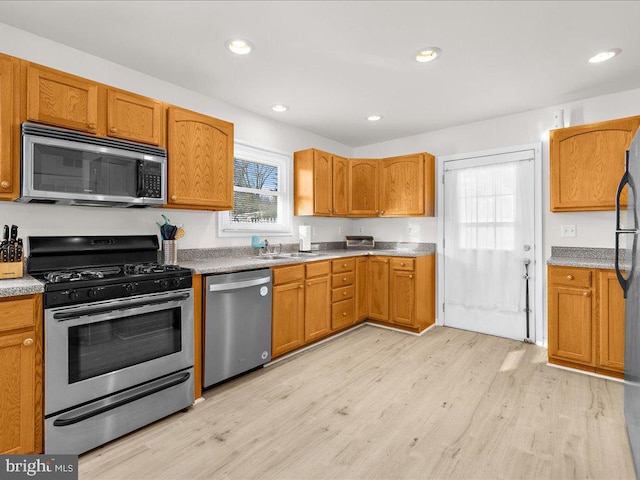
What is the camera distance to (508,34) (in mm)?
2270

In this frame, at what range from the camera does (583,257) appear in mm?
3346

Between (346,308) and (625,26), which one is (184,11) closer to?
(625,26)

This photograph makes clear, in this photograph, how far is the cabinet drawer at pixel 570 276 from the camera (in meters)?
2.83

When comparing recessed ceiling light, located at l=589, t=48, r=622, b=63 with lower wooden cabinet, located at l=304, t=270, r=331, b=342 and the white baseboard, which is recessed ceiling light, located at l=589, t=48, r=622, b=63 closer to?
the white baseboard

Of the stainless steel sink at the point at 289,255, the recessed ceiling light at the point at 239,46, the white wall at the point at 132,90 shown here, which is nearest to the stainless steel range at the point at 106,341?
the white wall at the point at 132,90

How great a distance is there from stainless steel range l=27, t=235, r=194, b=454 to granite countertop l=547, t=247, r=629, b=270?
10.1 feet

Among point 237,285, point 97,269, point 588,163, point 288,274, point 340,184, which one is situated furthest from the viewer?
point 340,184

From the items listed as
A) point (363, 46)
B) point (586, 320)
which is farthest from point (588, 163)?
point (363, 46)

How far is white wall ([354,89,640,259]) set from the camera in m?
3.22

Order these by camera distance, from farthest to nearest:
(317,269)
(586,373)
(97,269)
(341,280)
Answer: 1. (341,280)
2. (317,269)
3. (586,373)
4. (97,269)

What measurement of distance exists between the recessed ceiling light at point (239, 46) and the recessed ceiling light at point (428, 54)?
4.05ft

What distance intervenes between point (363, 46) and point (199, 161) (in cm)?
153

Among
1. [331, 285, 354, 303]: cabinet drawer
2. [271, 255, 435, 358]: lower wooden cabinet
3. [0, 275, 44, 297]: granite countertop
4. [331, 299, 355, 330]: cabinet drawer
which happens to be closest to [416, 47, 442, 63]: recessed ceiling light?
[271, 255, 435, 358]: lower wooden cabinet

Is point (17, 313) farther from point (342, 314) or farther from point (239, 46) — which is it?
point (342, 314)
